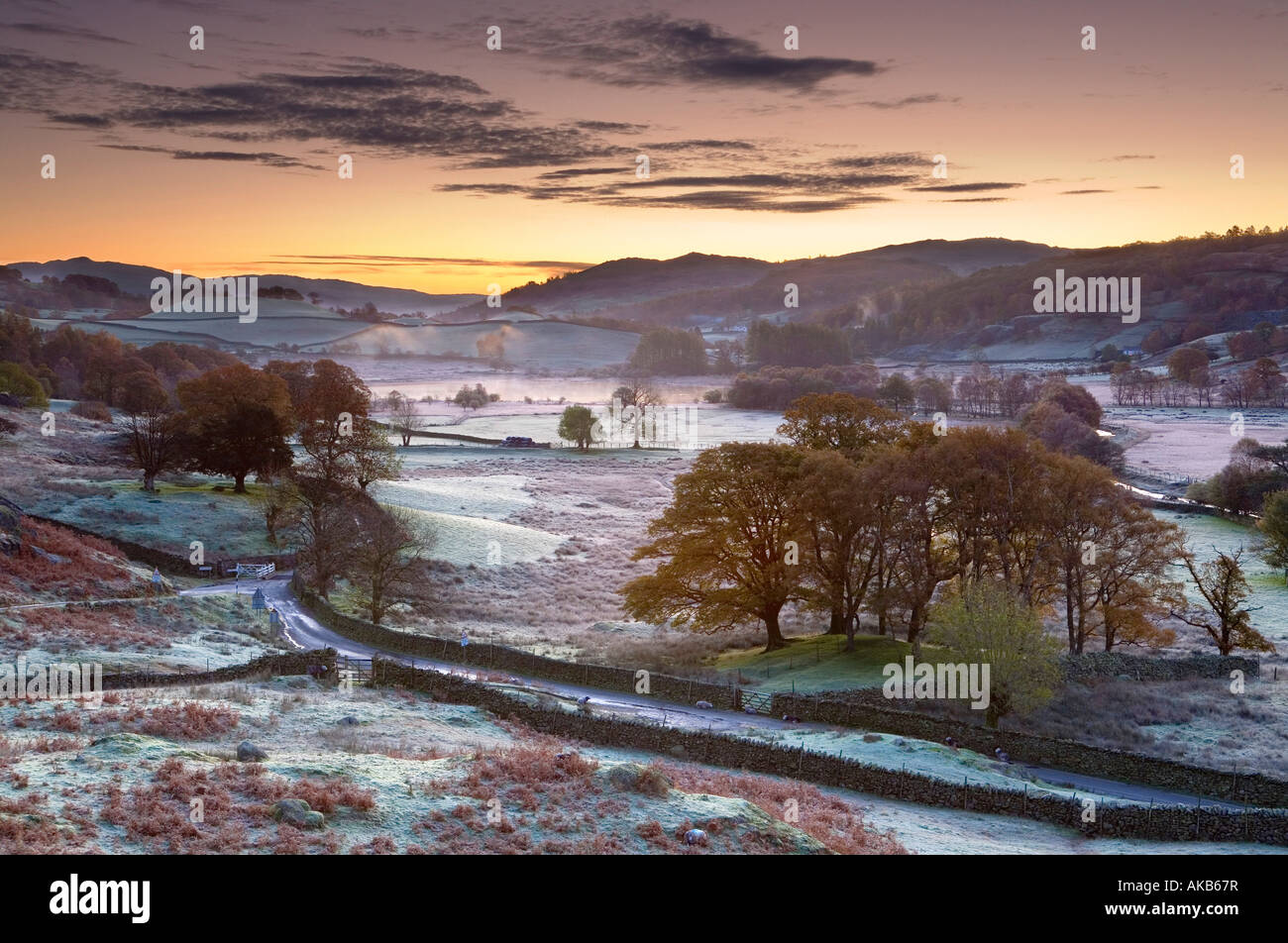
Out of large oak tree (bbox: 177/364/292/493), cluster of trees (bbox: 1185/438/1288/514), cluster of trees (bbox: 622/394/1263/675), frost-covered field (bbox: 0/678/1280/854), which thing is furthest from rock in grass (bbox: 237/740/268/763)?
cluster of trees (bbox: 1185/438/1288/514)

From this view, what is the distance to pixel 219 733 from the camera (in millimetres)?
31359

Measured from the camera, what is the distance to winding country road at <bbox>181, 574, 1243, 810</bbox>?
34938 millimetres

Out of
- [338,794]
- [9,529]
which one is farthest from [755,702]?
[9,529]

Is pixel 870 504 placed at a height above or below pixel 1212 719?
above

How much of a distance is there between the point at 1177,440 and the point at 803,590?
4869 inches

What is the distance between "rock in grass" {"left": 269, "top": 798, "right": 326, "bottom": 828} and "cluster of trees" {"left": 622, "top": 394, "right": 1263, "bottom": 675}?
107ft

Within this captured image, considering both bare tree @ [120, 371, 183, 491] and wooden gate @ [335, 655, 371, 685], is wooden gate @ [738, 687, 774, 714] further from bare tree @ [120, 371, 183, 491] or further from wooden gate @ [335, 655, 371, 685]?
bare tree @ [120, 371, 183, 491]

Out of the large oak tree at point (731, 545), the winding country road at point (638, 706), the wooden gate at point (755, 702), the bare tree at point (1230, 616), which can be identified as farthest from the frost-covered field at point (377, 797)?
the bare tree at point (1230, 616)

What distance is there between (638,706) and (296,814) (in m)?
22.5

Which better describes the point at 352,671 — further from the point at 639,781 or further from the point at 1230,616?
Answer: the point at 1230,616

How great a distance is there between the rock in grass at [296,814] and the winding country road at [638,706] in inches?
719

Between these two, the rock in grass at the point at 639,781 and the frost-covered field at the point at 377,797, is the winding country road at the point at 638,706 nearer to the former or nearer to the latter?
the frost-covered field at the point at 377,797
